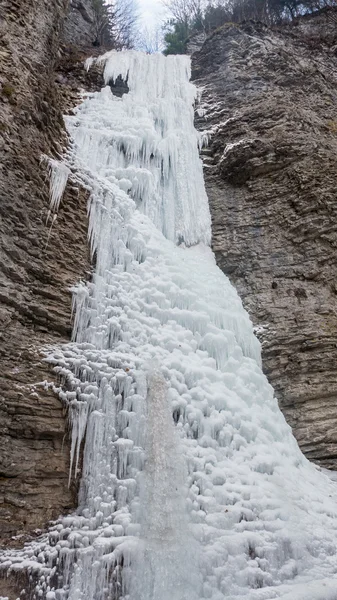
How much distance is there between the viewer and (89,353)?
4410 millimetres

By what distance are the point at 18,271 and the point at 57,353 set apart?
85 cm

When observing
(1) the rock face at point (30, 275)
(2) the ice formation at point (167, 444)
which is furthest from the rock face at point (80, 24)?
(2) the ice formation at point (167, 444)

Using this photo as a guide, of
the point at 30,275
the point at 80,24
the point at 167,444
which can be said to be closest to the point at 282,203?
the point at 30,275

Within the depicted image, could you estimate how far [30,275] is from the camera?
4.49m

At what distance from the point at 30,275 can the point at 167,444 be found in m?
2.05

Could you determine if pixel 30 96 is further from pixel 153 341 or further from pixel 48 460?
pixel 48 460

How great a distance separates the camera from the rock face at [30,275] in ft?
12.1

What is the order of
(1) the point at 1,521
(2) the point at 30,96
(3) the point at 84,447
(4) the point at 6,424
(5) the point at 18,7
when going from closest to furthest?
1. (1) the point at 1,521
2. (4) the point at 6,424
3. (3) the point at 84,447
4. (2) the point at 30,96
5. (5) the point at 18,7

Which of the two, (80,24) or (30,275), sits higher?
(80,24)

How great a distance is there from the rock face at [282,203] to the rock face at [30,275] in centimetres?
257

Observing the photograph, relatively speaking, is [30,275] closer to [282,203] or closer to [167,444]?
[167,444]

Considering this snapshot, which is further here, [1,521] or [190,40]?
[190,40]

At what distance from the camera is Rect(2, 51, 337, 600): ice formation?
3.43m

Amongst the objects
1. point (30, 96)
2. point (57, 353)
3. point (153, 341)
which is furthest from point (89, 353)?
point (30, 96)
